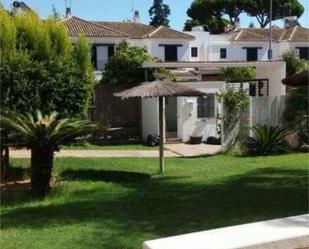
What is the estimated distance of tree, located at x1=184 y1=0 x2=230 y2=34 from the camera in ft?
221

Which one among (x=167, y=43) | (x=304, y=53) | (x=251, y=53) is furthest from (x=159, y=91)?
(x=304, y=53)

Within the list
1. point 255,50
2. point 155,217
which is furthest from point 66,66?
point 255,50

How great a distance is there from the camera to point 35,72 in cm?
1331

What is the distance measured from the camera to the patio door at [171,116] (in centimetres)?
2209

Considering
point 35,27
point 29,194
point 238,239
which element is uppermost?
point 35,27

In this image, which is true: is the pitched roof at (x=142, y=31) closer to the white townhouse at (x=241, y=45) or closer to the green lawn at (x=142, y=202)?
the white townhouse at (x=241, y=45)

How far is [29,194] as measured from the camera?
34.1 feet

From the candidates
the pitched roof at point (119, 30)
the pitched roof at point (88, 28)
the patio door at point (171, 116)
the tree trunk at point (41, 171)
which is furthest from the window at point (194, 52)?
the tree trunk at point (41, 171)

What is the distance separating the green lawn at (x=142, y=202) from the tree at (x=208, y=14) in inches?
2121

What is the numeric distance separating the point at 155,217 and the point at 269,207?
1.80 meters

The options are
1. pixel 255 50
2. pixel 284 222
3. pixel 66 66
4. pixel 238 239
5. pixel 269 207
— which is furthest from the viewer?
pixel 255 50

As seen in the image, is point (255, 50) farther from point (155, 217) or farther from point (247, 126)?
point (155, 217)

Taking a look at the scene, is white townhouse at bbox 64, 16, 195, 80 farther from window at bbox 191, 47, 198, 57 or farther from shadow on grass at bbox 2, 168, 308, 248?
shadow on grass at bbox 2, 168, 308, 248

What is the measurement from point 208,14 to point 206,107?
4871 centimetres
